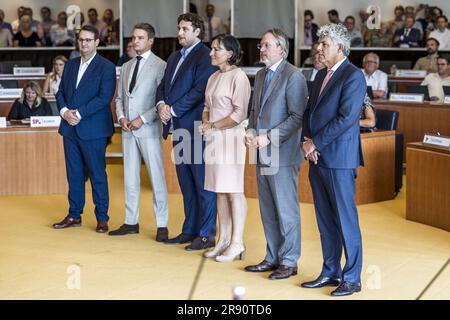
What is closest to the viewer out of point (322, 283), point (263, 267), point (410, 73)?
point (322, 283)

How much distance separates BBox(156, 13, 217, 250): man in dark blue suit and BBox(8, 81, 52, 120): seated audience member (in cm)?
288

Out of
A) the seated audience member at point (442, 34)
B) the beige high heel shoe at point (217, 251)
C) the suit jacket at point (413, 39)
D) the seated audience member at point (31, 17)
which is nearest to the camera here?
the beige high heel shoe at point (217, 251)

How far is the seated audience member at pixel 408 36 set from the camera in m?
14.8

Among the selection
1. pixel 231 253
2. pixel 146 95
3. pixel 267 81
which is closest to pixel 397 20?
pixel 146 95

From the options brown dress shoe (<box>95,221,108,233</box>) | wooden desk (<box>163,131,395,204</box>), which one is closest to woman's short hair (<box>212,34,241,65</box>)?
brown dress shoe (<box>95,221,108,233</box>)

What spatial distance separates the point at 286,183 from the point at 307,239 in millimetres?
1292

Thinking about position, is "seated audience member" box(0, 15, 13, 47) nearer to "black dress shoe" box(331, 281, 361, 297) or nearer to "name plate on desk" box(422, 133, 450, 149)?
"name plate on desk" box(422, 133, 450, 149)

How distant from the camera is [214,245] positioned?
21.0ft

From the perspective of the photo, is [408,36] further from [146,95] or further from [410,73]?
[146,95]

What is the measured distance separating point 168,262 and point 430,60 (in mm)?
8134

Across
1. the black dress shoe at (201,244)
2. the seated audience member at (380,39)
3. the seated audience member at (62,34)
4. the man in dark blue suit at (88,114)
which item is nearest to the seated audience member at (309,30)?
the seated audience member at (380,39)

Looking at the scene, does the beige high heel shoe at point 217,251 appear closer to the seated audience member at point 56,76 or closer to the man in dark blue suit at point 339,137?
the man in dark blue suit at point 339,137

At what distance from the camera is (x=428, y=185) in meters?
7.24

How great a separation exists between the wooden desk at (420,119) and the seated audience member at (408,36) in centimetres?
505
